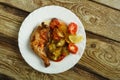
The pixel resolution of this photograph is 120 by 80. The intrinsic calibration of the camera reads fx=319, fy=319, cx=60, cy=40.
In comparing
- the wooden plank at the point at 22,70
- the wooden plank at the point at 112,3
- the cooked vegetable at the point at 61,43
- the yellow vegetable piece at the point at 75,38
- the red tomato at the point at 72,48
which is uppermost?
the wooden plank at the point at 112,3

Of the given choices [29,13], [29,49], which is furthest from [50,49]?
[29,13]

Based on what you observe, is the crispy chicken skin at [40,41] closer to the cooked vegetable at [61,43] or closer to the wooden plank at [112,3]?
the cooked vegetable at [61,43]

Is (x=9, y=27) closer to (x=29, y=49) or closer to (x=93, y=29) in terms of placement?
(x=29, y=49)

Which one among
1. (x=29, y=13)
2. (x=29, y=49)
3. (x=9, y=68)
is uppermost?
(x=29, y=13)

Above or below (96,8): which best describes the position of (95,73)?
below

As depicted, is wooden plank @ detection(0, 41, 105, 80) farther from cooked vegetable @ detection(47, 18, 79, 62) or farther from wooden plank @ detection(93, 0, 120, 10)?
wooden plank @ detection(93, 0, 120, 10)

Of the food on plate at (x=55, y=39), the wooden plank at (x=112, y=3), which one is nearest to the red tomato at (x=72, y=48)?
the food on plate at (x=55, y=39)

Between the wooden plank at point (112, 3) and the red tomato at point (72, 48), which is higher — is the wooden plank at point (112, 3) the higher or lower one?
the higher one
